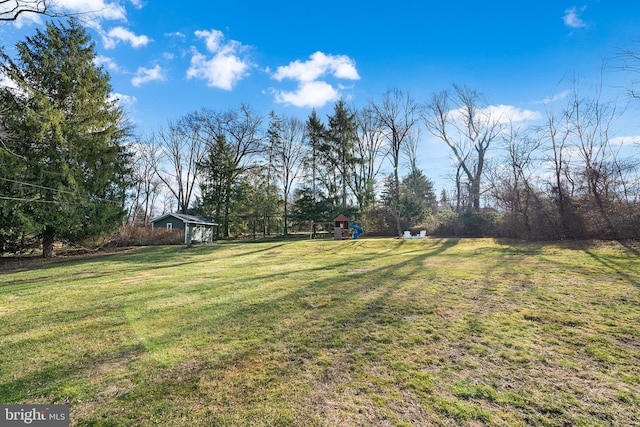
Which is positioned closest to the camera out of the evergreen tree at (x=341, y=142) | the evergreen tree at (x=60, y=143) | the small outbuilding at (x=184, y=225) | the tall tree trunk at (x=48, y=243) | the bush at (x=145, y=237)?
the evergreen tree at (x=60, y=143)

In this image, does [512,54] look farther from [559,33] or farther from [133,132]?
[133,132]

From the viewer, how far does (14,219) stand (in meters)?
11.6

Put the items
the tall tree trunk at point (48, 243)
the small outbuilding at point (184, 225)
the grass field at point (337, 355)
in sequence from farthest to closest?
the small outbuilding at point (184, 225), the tall tree trunk at point (48, 243), the grass field at point (337, 355)

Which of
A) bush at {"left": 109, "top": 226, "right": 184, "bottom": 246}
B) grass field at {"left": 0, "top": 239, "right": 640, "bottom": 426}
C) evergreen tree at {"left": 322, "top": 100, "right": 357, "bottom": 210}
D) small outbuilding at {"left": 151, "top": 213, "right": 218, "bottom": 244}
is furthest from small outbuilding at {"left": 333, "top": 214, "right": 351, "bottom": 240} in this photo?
grass field at {"left": 0, "top": 239, "right": 640, "bottom": 426}

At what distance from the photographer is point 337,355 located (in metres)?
2.88

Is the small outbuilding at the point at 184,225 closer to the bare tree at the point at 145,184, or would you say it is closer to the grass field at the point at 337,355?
the bare tree at the point at 145,184

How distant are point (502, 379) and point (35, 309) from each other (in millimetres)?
7132

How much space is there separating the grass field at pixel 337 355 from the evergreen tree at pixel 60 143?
9.78m

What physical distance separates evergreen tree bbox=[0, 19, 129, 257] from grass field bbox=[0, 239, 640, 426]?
9776 mm

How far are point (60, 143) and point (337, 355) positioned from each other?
1715cm

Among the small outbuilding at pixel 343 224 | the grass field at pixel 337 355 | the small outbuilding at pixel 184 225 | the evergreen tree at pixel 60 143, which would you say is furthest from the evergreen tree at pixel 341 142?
the grass field at pixel 337 355

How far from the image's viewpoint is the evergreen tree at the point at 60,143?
39.1 feet

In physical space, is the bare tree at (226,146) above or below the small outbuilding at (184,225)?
above

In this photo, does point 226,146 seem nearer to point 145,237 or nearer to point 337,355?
point 145,237
